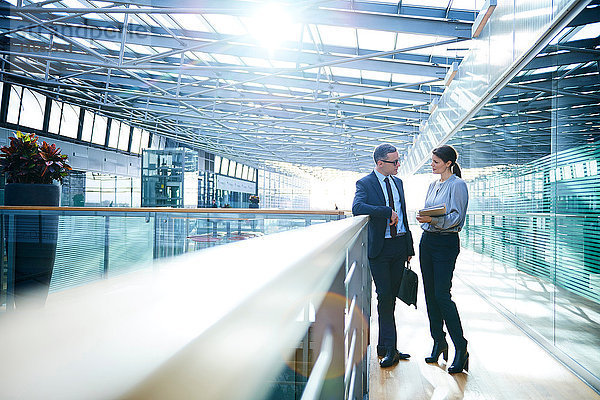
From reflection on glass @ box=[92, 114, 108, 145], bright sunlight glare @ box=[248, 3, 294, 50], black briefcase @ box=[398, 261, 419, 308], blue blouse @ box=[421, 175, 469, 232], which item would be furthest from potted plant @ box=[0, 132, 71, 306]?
reflection on glass @ box=[92, 114, 108, 145]

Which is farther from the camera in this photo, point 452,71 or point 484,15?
point 452,71

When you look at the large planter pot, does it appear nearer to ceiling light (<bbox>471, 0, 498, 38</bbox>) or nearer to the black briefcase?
the black briefcase

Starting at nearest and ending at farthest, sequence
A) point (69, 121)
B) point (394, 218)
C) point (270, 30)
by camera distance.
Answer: point (394, 218) → point (270, 30) → point (69, 121)

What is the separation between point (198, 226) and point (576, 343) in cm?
424

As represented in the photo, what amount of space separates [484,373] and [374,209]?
53.2 inches

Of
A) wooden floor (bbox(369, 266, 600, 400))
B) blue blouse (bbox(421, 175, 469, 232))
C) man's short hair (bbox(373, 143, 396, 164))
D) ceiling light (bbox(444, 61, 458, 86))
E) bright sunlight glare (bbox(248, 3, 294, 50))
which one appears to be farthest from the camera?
bright sunlight glare (bbox(248, 3, 294, 50))

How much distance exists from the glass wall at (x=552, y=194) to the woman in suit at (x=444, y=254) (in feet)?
2.41

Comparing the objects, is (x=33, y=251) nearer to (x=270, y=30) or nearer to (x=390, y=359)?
(x=390, y=359)

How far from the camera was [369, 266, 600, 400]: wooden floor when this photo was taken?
3.07 meters

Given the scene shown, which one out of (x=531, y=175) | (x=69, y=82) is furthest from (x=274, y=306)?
(x=69, y=82)

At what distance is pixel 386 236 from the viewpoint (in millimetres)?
3668

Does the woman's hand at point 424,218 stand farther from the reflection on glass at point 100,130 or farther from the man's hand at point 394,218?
the reflection on glass at point 100,130

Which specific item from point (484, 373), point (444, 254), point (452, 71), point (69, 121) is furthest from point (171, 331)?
point (69, 121)

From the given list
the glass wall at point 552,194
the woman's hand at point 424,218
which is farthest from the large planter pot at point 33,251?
the glass wall at point 552,194
